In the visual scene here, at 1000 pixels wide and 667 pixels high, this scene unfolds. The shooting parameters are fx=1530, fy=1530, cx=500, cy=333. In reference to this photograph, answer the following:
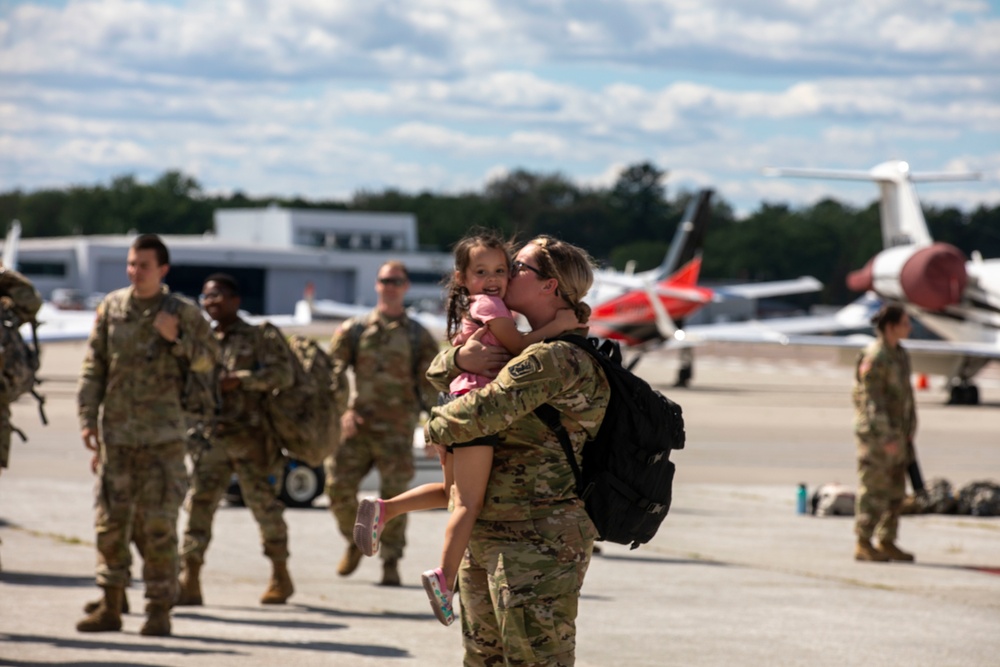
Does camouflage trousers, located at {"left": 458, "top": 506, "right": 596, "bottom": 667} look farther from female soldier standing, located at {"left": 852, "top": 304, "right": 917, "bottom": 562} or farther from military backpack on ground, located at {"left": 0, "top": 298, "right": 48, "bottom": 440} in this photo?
female soldier standing, located at {"left": 852, "top": 304, "right": 917, "bottom": 562}

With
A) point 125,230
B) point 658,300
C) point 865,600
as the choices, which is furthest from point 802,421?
point 125,230

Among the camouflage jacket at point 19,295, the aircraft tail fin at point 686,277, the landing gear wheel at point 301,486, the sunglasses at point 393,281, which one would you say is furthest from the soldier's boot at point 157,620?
the aircraft tail fin at point 686,277

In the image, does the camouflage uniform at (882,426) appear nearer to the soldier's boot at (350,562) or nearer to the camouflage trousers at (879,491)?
the camouflage trousers at (879,491)

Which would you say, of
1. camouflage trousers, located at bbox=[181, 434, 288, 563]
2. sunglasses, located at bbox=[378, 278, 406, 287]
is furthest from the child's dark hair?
sunglasses, located at bbox=[378, 278, 406, 287]

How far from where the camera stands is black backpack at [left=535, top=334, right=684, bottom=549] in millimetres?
4992

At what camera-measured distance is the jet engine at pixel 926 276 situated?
3756 cm

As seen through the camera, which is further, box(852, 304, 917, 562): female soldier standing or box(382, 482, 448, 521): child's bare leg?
box(852, 304, 917, 562): female soldier standing

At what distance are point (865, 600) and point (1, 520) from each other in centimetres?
749

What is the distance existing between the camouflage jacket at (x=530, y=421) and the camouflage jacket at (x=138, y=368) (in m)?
3.59

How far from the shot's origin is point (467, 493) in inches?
197

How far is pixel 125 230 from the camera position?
560ft

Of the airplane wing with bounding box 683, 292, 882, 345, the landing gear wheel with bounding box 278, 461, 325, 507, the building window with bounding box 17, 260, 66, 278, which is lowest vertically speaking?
the building window with bounding box 17, 260, 66, 278

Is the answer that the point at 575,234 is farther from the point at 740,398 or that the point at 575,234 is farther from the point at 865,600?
the point at 865,600

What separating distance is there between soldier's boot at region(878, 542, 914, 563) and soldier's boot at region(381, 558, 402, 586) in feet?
13.3
